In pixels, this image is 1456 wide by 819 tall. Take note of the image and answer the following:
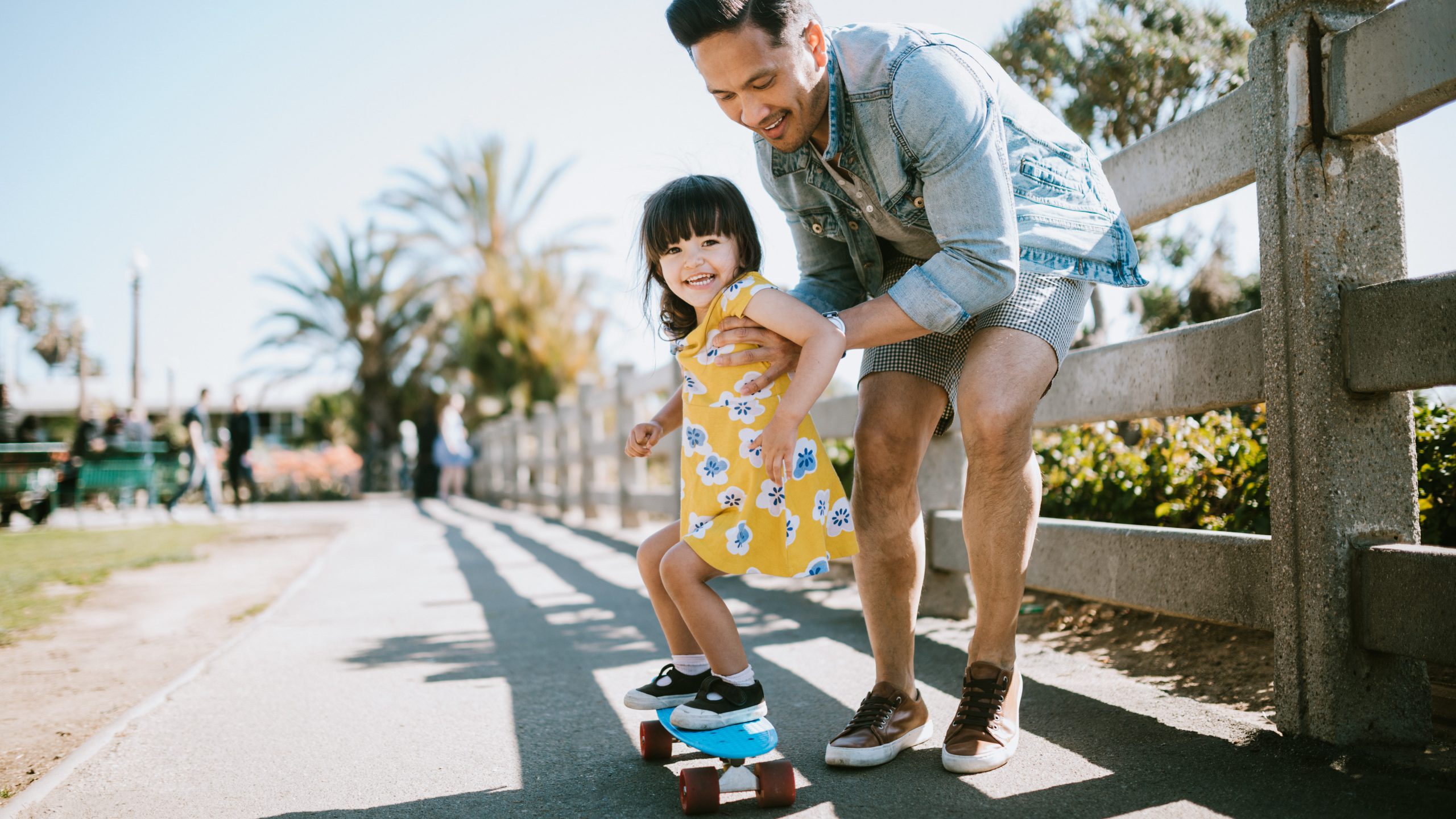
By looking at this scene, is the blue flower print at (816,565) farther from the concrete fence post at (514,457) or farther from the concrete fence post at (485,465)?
the concrete fence post at (485,465)

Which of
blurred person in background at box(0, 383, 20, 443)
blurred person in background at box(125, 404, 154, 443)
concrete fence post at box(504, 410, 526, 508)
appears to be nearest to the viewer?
blurred person in background at box(0, 383, 20, 443)

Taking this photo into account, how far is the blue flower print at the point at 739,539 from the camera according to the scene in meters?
2.03

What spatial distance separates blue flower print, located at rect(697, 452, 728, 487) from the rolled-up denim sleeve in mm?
500

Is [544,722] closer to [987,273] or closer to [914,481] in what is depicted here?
[914,481]

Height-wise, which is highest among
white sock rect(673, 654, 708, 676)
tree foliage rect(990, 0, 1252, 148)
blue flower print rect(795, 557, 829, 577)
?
tree foliage rect(990, 0, 1252, 148)

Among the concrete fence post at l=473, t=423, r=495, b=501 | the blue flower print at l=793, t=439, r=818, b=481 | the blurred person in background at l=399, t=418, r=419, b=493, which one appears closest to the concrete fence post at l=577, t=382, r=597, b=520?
the concrete fence post at l=473, t=423, r=495, b=501

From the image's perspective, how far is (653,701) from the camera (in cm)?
219

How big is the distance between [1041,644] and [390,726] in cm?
214

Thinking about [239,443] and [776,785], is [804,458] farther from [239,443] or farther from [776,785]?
[239,443]

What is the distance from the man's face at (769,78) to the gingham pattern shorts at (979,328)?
1.51 feet

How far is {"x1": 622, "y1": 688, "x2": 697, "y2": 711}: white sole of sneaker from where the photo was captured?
7.15 ft

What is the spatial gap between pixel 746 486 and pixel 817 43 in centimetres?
95

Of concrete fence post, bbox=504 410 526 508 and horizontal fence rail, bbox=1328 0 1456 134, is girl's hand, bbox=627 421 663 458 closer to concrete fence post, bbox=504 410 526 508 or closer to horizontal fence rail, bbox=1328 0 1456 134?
horizontal fence rail, bbox=1328 0 1456 134

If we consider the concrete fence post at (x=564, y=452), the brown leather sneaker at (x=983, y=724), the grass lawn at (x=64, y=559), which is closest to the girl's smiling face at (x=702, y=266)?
the brown leather sneaker at (x=983, y=724)
